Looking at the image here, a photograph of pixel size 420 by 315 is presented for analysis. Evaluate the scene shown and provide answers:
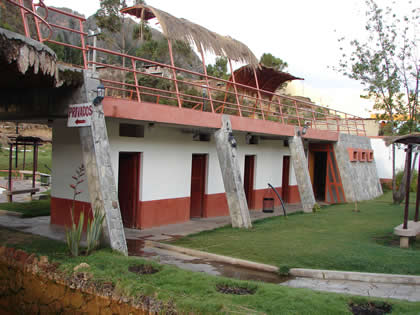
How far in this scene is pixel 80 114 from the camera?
9.03 metres

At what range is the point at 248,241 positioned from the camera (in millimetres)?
11008

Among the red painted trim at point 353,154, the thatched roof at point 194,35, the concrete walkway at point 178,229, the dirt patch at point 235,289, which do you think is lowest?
the concrete walkway at point 178,229

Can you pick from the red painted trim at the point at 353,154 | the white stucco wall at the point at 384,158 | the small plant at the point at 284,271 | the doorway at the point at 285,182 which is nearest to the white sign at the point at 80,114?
the small plant at the point at 284,271

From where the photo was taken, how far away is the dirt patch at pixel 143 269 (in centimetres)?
719

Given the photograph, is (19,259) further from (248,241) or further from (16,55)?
(248,241)

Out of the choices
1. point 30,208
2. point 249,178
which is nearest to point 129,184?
point 30,208

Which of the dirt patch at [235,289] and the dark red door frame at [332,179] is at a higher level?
the dark red door frame at [332,179]

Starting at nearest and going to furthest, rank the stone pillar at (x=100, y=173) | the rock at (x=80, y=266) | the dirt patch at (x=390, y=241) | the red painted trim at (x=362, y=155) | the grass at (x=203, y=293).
Result: the grass at (x=203, y=293) < the rock at (x=80, y=266) < the stone pillar at (x=100, y=173) < the dirt patch at (x=390, y=241) < the red painted trim at (x=362, y=155)

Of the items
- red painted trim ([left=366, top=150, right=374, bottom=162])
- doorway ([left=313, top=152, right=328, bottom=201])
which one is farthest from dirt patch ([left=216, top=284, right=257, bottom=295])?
red painted trim ([left=366, top=150, right=374, bottom=162])

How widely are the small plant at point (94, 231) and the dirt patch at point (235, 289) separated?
111 inches

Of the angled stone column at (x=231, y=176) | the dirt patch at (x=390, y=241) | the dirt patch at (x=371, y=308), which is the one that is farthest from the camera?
the angled stone column at (x=231, y=176)

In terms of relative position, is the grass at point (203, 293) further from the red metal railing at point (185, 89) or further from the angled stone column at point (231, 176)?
the angled stone column at point (231, 176)

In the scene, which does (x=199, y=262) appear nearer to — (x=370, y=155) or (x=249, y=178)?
(x=249, y=178)

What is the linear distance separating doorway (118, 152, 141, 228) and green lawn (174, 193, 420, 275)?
2.11 m
